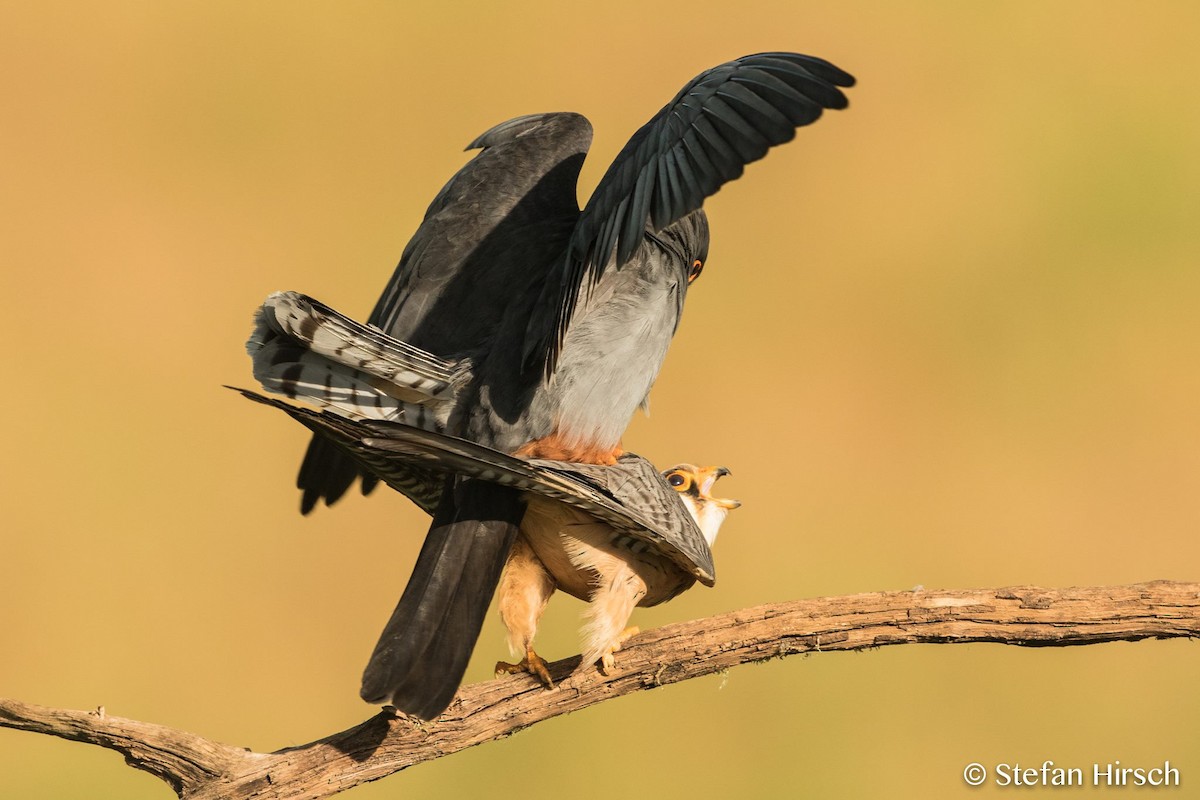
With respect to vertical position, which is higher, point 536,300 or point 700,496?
point 536,300

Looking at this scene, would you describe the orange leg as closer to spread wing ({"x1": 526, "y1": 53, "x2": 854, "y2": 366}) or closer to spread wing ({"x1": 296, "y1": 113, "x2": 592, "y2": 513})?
spread wing ({"x1": 526, "y1": 53, "x2": 854, "y2": 366})

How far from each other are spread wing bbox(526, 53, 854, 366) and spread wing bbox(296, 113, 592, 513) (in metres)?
0.79

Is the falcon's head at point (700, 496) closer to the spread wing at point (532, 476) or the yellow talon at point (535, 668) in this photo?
the spread wing at point (532, 476)

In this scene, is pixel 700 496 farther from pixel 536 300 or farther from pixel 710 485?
pixel 536 300

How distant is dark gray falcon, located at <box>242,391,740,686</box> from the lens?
294cm

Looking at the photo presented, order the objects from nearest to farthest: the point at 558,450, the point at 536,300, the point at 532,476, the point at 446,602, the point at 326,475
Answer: the point at 532,476, the point at 446,602, the point at 558,450, the point at 536,300, the point at 326,475

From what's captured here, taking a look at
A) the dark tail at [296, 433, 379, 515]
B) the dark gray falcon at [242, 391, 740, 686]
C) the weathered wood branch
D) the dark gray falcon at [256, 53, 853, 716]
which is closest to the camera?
the dark gray falcon at [256, 53, 853, 716]

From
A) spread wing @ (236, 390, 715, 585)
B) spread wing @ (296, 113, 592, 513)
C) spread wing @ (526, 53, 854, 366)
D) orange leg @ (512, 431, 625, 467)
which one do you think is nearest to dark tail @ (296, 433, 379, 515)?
spread wing @ (296, 113, 592, 513)

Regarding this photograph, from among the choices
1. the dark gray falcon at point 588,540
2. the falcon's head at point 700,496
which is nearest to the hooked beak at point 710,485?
the falcon's head at point 700,496

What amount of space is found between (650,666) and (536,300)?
120 centimetres

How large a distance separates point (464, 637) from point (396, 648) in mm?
177

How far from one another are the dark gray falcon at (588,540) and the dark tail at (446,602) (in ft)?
0.34

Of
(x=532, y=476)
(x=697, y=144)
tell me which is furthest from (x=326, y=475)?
(x=697, y=144)

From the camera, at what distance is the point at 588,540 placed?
3.26 metres
